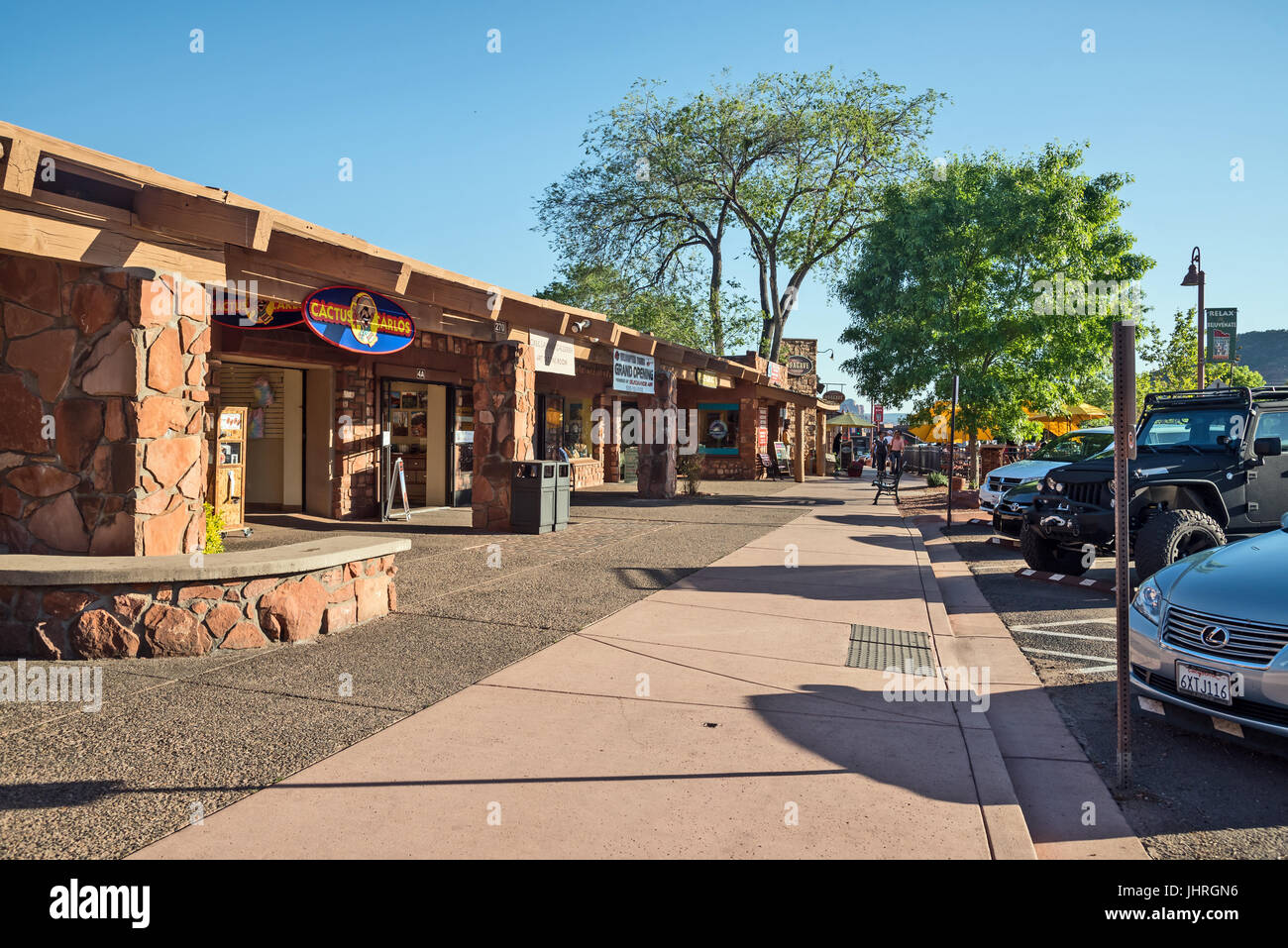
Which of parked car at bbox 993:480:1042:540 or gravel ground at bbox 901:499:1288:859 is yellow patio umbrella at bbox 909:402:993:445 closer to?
parked car at bbox 993:480:1042:540

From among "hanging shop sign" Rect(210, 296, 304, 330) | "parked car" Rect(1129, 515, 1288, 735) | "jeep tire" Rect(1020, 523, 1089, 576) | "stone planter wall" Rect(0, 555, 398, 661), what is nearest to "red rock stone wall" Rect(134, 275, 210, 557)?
"stone planter wall" Rect(0, 555, 398, 661)

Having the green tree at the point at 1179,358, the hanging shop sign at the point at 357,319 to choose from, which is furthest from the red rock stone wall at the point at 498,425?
the green tree at the point at 1179,358

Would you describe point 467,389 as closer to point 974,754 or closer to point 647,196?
point 974,754

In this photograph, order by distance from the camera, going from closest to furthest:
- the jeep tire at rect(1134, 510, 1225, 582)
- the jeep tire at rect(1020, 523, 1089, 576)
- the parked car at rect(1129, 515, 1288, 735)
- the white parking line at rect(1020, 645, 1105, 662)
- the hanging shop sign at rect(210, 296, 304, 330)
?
the parked car at rect(1129, 515, 1288, 735)
the white parking line at rect(1020, 645, 1105, 662)
the jeep tire at rect(1134, 510, 1225, 582)
the hanging shop sign at rect(210, 296, 304, 330)
the jeep tire at rect(1020, 523, 1089, 576)

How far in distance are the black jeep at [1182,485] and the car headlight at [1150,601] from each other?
3364 mm

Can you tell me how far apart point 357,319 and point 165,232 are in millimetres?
2947

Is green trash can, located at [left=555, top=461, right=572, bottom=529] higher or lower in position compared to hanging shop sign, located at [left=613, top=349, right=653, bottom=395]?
lower

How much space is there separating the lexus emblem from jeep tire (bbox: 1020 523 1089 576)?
242 inches

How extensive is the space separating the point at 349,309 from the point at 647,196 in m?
27.5

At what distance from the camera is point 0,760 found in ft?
13.2

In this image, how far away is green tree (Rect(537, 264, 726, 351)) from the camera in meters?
37.8

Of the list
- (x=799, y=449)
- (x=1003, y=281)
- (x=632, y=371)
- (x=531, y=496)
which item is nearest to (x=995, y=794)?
(x=531, y=496)

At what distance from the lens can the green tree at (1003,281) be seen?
68.3ft
